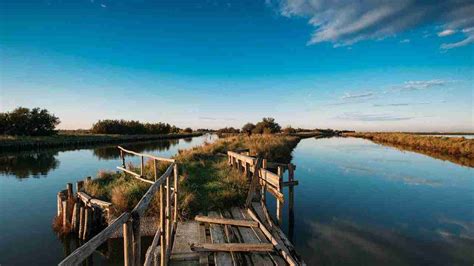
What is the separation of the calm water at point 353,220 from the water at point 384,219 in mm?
29

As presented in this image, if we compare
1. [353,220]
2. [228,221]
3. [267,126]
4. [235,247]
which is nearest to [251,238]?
[235,247]

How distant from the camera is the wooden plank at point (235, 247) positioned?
6.00 metres

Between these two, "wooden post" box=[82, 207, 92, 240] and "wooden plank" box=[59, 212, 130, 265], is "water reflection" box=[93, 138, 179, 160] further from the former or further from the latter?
"wooden plank" box=[59, 212, 130, 265]

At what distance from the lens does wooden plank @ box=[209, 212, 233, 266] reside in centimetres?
559

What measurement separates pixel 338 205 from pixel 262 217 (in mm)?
5881

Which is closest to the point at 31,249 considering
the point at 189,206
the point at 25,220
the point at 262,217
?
the point at 25,220

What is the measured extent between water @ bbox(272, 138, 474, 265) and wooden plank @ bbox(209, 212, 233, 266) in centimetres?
279

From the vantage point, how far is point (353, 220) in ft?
35.8

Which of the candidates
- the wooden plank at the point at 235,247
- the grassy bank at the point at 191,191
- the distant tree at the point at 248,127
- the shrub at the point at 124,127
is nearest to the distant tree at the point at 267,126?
the distant tree at the point at 248,127

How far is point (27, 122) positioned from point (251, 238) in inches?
2552

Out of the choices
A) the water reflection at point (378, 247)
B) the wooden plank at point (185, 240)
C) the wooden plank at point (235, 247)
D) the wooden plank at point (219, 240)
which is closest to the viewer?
the wooden plank at point (219, 240)

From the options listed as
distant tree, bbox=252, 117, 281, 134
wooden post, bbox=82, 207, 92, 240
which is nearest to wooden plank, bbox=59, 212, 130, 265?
wooden post, bbox=82, 207, 92, 240

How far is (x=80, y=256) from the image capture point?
1971 millimetres

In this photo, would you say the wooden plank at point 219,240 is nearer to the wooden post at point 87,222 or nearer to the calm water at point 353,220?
the calm water at point 353,220
